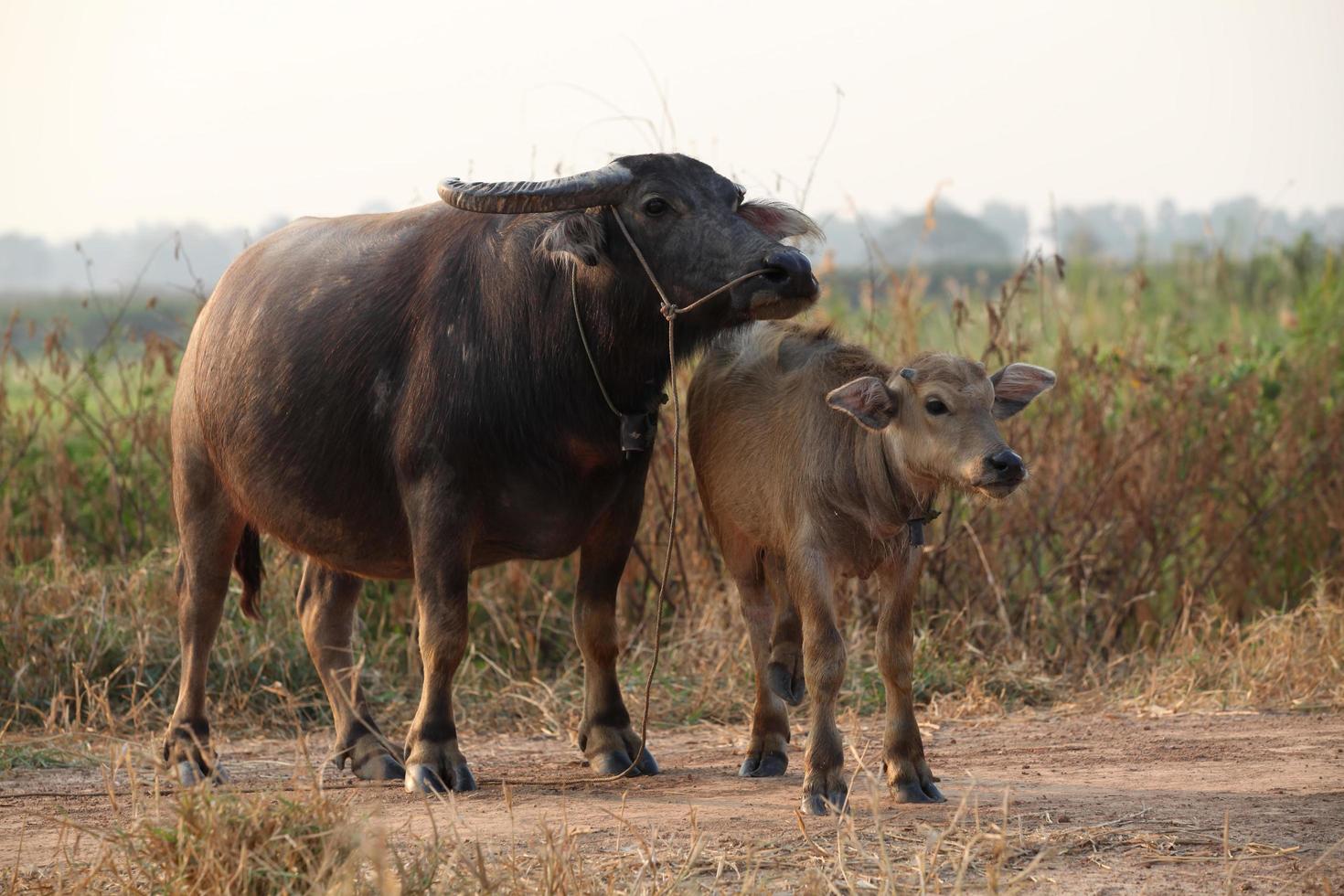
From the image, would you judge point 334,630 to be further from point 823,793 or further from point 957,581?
point 957,581

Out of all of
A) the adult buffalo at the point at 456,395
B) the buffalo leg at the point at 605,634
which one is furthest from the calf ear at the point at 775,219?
the buffalo leg at the point at 605,634

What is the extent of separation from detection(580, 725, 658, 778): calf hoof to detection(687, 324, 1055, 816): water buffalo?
382 millimetres

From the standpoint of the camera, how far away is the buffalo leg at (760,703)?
5.37m

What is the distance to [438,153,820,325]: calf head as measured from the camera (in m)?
4.89

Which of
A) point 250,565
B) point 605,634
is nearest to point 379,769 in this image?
point 605,634

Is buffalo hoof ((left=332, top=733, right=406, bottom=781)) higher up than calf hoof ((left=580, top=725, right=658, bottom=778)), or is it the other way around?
calf hoof ((left=580, top=725, right=658, bottom=778))

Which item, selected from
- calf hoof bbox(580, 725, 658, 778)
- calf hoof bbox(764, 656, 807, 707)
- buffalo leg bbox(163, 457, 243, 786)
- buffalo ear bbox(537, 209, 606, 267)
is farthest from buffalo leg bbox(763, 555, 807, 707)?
buffalo leg bbox(163, 457, 243, 786)

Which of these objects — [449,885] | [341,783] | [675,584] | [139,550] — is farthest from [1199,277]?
[449,885]

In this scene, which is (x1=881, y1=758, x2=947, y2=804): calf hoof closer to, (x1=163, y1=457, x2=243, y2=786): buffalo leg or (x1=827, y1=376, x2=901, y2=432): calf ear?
(x1=827, y1=376, x2=901, y2=432): calf ear

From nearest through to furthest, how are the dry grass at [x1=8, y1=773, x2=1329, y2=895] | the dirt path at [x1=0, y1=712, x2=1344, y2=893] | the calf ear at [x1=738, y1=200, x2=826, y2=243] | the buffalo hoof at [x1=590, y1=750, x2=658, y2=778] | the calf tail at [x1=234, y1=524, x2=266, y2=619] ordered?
the dry grass at [x1=8, y1=773, x2=1329, y2=895], the dirt path at [x1=0, y1=712, x2=1344, y2=893], the calf ear at [x1=738, y1=200, x2=826, y2=243], the buffalo hoof at [x1=590, y1=750, x2=658, y2=778], the calf tail at [x1=234, y1=524, x2=266, y2=619]

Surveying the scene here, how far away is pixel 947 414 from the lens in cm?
457

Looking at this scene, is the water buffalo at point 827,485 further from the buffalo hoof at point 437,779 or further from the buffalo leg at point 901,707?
the buffalo hoof at point 437,779

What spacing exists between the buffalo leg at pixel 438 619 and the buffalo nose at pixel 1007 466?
5.89 ft

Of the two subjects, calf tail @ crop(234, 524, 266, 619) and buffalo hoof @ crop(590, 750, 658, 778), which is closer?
buffalo hoof @ crop(590, 750, 658, 778)
